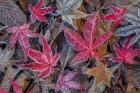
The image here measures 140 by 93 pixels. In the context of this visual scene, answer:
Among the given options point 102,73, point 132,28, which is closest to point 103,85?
point 102,73

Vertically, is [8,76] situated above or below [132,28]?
below

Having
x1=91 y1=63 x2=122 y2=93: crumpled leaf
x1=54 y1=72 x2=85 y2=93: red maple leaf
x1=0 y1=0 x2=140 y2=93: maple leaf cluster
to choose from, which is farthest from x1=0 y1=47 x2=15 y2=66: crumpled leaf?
x1=91 y1=63 x2=122 y2=93: crumpled leaf

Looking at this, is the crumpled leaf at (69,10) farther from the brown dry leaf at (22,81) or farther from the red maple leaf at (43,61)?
the brown dry leaf at (22,81)

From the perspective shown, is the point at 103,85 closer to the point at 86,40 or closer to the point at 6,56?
the point at 86,40

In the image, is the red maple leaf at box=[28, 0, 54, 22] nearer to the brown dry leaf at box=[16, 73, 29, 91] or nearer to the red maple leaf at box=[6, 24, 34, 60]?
the red maple leaf at box=[6, 24, 34, 60]

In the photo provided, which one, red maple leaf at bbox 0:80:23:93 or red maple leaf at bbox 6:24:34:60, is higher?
red maple leaf at bbox 6:24:34:60

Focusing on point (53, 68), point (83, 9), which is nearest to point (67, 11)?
point (83, 9)

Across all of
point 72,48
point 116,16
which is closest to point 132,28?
point 116,16

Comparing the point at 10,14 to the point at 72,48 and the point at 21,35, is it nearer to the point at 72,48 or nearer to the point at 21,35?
the point at 21,35
